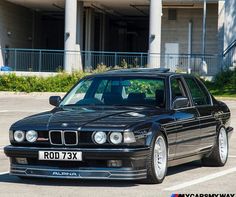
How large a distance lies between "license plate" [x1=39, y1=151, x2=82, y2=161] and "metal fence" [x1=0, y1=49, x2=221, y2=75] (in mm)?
28020

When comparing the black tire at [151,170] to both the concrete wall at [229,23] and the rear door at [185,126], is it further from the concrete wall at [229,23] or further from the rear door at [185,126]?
the concrete wall at [229,23]

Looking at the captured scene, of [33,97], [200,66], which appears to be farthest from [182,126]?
[200,66]

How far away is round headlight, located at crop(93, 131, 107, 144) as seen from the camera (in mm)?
8992

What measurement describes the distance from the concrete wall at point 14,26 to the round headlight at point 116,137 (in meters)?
32.7

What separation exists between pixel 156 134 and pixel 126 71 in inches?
79.1

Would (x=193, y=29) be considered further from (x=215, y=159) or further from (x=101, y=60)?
(x=215, y=159)

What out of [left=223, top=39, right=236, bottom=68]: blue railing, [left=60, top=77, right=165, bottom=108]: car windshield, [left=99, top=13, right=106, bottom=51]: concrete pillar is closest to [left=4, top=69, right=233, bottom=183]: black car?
[left=60, top=77, right=165, bottom=108]: car windshield

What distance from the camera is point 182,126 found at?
10.3 meters

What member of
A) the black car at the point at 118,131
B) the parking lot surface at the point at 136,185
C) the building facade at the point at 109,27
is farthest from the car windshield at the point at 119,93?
the building facade at the point at 109,27

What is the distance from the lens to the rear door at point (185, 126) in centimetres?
1023

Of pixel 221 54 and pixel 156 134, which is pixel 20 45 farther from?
pixel 156 134

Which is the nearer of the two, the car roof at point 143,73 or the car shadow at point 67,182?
the car shadow at point 67,182

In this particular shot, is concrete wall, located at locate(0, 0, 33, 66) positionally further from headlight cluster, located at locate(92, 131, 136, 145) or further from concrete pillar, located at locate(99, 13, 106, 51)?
headlight cluster, located at locate(92, 131, 136, 145)

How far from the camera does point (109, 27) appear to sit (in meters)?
54.4
